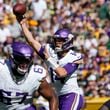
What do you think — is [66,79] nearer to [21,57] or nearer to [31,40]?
[31,40]

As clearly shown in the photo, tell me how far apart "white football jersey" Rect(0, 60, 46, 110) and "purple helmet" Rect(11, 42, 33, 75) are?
0.16 metres

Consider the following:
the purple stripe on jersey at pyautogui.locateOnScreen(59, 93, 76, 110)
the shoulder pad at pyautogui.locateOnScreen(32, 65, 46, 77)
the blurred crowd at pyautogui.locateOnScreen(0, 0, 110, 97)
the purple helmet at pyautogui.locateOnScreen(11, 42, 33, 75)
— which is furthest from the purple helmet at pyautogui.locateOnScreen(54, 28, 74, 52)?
the blurred crowd at pyautogui.locateOnScreen(0, 0, 110, 97)

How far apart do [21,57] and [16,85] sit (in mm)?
346

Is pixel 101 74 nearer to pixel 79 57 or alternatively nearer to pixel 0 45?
pixel 0 45

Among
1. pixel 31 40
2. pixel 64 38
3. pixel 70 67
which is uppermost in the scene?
pixel 31 40

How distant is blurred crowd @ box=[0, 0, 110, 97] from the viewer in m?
12.6

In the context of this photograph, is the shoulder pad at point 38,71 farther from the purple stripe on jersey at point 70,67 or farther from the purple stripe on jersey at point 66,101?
the purple stripe on jersey at point 66,101

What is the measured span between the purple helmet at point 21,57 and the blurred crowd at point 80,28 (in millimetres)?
6469

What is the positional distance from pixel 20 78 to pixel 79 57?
62.2 inches

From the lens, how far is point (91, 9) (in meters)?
16.4

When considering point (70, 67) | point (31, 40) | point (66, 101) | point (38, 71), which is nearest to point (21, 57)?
point (38, 71)

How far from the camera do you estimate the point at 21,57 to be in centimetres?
540

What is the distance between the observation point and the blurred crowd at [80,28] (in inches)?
494

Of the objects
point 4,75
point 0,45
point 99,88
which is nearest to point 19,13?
point 4,75
